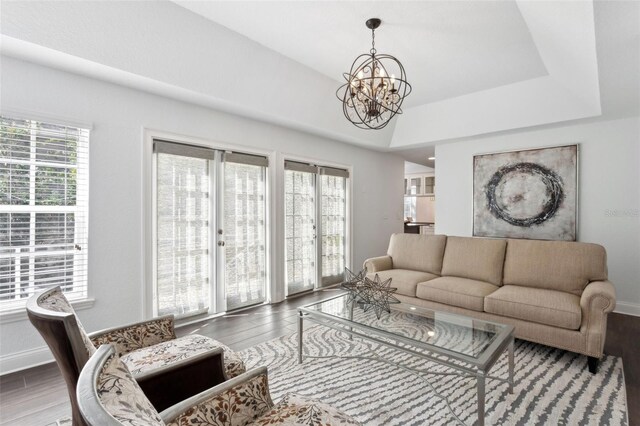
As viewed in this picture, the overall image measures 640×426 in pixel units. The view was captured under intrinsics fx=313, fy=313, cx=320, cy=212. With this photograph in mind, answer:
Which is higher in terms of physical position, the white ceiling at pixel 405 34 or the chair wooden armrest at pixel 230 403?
the white ceiling at pixel 405 34

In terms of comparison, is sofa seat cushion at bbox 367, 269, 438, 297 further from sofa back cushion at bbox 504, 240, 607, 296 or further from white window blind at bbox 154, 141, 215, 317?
white window blind at bbox 154, 141, 215, 317

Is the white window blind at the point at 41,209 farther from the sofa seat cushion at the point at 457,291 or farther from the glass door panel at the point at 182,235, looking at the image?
the sofa seat cushion at the point at 457,291

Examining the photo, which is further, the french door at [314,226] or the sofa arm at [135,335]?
the french door at [314,226]

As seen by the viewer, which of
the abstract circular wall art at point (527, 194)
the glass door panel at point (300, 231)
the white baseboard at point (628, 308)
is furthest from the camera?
the glass door panel at point (300, 231)

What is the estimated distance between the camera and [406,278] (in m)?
3.54

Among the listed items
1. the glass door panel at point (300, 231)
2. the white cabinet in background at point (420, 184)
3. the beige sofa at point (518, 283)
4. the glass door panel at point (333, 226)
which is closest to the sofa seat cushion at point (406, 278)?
the beige sofa at point (518, 283)

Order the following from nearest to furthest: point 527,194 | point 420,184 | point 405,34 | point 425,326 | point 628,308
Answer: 1. point 425,326
2. point 405,34
3. point 628,308
4. point 527,194
5. point 420,184

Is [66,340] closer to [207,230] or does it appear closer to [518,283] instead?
[207,230]

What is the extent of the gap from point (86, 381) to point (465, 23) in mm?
3402

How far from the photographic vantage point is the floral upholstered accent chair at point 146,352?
916 mm

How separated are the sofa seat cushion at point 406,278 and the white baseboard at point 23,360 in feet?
10.4

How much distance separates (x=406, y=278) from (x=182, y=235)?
253cm

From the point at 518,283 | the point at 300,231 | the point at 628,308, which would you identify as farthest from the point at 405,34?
the point at 628,308

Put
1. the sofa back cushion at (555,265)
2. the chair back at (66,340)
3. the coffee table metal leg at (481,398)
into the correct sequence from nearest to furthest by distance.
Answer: the chair back at (66,340)
the coffee table metal leg at (481,398)
the sofa back cushion at (555,265)
